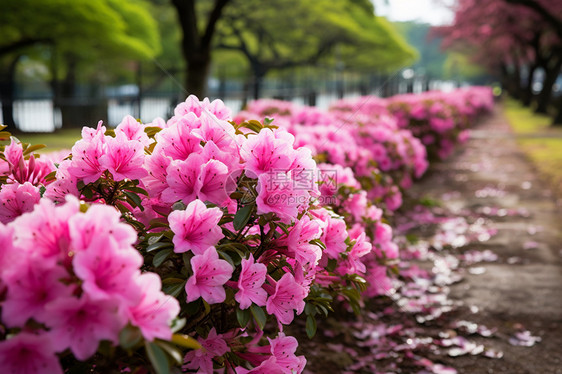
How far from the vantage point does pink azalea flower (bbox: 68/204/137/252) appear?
114cm

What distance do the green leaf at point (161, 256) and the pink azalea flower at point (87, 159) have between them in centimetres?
37

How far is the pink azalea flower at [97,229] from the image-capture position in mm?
1137

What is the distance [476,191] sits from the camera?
8.69m

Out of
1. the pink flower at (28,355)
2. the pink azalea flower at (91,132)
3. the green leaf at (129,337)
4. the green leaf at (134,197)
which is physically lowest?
the pink flower at (28,355)

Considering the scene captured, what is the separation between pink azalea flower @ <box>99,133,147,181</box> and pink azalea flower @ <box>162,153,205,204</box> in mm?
109

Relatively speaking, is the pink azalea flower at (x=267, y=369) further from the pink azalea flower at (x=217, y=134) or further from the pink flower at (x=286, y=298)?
the pink azalea flower at (x=217, y=134)

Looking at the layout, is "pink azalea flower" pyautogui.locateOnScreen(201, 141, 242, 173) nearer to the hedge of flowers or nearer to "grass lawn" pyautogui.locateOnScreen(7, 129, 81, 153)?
A: the hedge of flowers

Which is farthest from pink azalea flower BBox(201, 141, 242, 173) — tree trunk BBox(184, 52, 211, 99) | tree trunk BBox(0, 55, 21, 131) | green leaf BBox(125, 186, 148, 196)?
tree trunk BBox(0, 55, 21, 131)

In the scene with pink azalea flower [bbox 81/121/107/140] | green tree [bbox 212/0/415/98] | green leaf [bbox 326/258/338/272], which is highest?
green tree [bbox 212/0/415/98]

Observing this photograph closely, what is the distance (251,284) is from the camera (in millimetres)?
1625

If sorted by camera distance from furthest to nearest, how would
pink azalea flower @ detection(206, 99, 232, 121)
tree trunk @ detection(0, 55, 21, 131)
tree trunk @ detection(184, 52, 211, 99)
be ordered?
tree trunk @ detection(0, 55, 21, 131) → tree trunk @ detection(184, 52, 211, 99) → pink azalea flower @ detection(206, 99, 232, 121)

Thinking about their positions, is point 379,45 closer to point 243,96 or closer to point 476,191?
point 243,96

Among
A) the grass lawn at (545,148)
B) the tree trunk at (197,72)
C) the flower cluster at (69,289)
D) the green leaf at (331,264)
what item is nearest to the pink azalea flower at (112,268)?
the flower cluster at (69,289)

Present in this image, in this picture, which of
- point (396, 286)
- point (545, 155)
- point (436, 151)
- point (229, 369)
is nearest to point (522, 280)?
point (396, 286)
